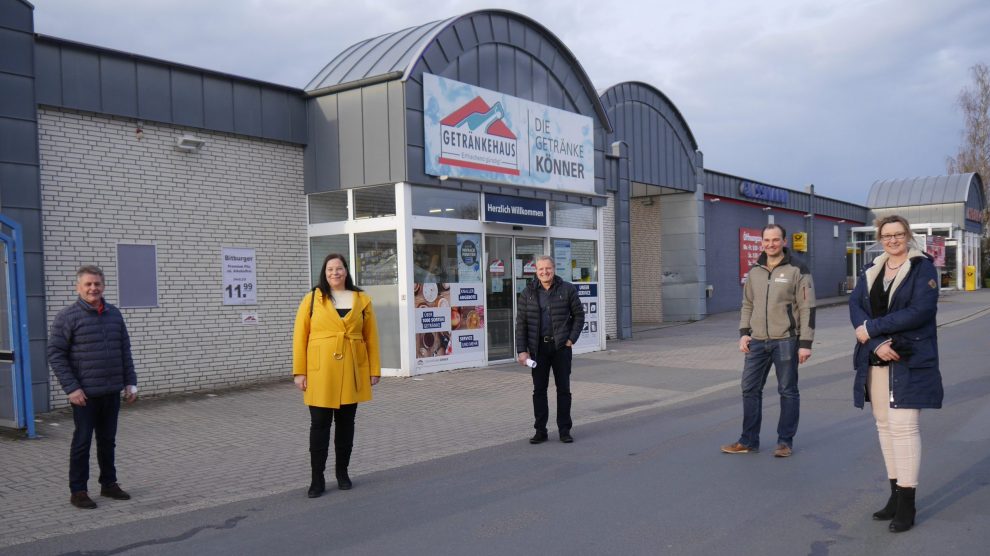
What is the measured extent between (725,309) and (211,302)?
1883cm

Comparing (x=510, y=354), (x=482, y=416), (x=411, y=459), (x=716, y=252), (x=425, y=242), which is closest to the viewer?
(x=411, y=459)

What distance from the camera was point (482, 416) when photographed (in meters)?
9.41

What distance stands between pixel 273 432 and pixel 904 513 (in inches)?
246

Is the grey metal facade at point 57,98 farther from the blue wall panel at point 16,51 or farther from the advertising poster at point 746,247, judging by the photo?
the advertising poster at point 746,247

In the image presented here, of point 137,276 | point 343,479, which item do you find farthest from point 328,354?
point 137,276

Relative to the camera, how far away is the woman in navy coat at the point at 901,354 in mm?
4707

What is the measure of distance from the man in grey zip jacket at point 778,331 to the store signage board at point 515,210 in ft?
25.1

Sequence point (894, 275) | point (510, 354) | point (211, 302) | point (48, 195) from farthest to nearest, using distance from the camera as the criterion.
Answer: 1. point (510, 354)
2. point (211, 302)
3. point (48, 195)
4. point (894, 275)

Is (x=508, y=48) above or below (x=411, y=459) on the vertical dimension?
above

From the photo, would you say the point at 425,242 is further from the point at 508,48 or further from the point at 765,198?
the point at 765,198

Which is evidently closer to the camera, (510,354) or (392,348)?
(392,348)

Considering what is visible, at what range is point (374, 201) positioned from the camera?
13016 mm

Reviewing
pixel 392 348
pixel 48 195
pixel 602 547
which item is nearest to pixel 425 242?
pixel 392 348

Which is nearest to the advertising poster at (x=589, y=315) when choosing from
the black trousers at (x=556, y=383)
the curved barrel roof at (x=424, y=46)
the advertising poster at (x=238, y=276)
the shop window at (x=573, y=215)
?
the shop window at (x=573, y=215)
